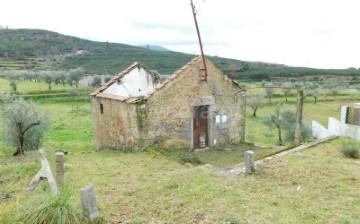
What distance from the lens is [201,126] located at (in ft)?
49.2

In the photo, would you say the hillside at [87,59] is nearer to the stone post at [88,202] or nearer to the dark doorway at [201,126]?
the dark doorway at [201,126]

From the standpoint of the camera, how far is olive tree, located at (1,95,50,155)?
16750mm

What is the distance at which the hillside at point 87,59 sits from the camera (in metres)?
82.1

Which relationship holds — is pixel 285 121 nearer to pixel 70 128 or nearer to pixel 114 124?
pixel 114 124

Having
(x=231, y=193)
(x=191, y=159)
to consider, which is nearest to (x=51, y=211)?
(x=231, y=193)

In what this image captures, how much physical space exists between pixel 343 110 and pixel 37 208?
1362 centimetres

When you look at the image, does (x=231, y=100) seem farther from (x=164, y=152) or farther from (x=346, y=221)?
(x=346, y=221)

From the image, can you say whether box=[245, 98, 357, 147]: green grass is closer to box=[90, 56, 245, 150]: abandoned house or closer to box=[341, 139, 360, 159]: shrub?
box=[90, 56, 245, 150]: abandoned house

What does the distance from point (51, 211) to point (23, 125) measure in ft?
43.6

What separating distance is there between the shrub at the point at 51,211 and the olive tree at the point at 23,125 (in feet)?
40.1

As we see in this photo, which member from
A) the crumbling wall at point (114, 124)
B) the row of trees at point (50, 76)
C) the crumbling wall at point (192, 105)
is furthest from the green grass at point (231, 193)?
the row of trees at point (50, 76)

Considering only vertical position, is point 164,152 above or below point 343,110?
below

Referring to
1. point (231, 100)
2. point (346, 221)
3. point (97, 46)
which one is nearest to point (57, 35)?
point (97, 46)

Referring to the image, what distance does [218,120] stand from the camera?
15422 mm
